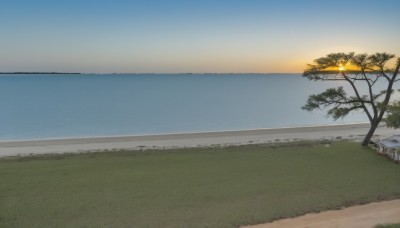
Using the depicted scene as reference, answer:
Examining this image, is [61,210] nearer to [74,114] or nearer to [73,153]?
[73,153]

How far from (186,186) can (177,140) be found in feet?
49.1

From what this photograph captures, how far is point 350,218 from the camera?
11.9m

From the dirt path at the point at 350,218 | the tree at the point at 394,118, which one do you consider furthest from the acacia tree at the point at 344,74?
the dirt path at the point at 350,218

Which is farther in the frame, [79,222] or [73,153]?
[73,153]

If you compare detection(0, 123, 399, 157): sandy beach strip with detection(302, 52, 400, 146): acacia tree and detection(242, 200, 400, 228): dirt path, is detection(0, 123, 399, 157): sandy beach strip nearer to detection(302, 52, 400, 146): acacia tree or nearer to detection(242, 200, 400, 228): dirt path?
detection(302, 52, 400, 146): acacia tree

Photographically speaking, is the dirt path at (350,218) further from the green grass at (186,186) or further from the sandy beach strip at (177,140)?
the sandy beach strip at (177,140)

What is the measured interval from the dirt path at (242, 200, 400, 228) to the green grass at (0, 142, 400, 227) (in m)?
0.41

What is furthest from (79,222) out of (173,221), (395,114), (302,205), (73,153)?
(395,114)

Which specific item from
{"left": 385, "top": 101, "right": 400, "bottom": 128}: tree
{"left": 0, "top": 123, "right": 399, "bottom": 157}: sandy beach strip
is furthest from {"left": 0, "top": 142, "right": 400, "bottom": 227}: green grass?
{"left": 0, "top": 123, "right": 399, "bottom": 157}: sandy beach strip

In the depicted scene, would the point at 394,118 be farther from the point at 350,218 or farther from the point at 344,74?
the point at 350,218

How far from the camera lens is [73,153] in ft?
79.0

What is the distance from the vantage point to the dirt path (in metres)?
11.4

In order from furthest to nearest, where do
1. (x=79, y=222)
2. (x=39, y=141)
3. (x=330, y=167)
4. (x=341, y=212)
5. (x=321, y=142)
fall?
A: (x=39, y=141) → (x=321, y=142) → (x=330, y=167) → (x=341, y=212) → (x=79, y=222)

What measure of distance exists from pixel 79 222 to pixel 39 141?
20.3 meters
